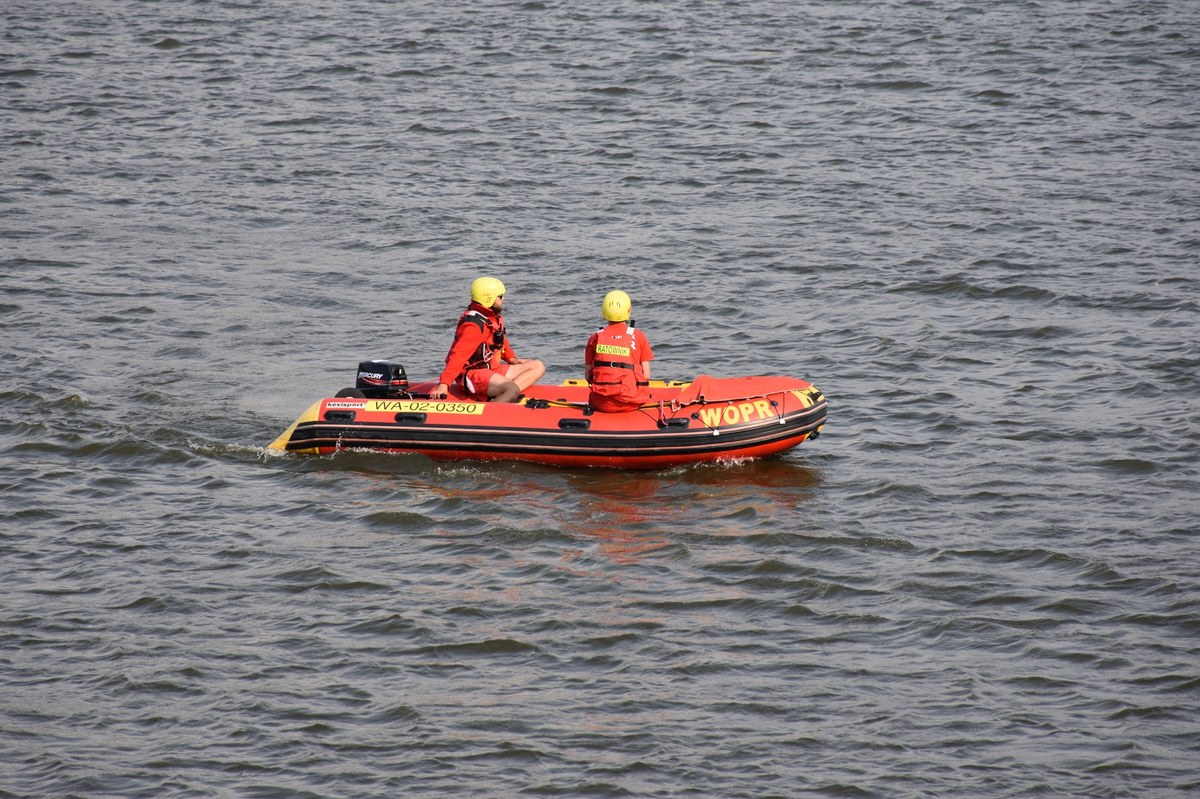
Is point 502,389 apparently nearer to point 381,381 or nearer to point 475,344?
point 475,344

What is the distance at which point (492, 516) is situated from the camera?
9.49 metres

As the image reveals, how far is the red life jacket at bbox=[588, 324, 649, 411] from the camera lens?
9984 mm

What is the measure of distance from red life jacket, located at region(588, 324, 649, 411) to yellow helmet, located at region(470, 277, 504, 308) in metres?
0.84

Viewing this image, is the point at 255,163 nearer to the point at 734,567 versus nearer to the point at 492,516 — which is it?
the point at 492,516

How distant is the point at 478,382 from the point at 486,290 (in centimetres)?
68

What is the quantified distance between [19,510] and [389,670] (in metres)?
3.35

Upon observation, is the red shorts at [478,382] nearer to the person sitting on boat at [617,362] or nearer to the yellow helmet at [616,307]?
the person sitting on boat at [617,362]

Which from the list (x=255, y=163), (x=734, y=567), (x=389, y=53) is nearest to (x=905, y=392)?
(x=734, y=567)

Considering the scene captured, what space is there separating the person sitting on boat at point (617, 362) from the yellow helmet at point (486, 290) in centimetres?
80

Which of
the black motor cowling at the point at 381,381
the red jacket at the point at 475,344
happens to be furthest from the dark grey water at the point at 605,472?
the red jacket at the point at 475,344

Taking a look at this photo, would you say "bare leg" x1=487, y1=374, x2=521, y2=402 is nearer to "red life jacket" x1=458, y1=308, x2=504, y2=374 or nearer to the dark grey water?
"red life jacket" x1=458, y1=308, x2=504, y2=374

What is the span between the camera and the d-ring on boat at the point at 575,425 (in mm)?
10000

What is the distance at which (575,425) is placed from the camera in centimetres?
1009

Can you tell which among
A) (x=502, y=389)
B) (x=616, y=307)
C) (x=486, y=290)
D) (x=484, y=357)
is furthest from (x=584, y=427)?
(x=486, y=290)
